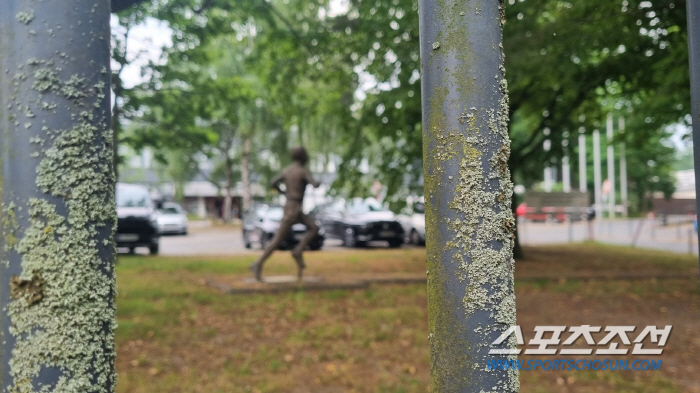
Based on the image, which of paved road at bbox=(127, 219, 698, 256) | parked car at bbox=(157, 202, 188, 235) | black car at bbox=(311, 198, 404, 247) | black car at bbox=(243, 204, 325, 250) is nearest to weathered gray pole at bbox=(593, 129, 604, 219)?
paved road at bbox=(127, 219, 698, 256)

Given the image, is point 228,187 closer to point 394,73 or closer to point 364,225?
point 364,225

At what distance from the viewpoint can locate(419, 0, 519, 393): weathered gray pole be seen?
1188 mm

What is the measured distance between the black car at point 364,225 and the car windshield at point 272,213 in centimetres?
159

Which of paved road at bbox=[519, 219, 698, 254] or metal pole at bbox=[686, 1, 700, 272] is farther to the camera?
paved road at bbox=[519, 219, 698, 254]

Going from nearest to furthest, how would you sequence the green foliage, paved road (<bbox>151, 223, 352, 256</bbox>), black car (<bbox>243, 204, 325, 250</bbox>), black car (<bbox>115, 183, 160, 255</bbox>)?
the green foliage
black car (<bbox>115, 183, 160, 255</bbox>)
black car (<bbox>243, 204, 325, 250</bbox>)
paved road (<bbox>151, 223, 352, 256</bbox>)

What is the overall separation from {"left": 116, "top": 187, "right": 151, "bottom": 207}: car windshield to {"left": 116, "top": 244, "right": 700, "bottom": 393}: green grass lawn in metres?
5.30

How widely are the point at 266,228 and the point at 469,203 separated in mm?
15827

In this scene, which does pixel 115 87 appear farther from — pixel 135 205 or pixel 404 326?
pixel 404 326

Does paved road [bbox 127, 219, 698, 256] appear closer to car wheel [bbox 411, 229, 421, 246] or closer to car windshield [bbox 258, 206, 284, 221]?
car windshield [bbox 258, 206, 284, 221]

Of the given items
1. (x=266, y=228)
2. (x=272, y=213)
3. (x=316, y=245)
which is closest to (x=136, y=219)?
(x=266, y=228)

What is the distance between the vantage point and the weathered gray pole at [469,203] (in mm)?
1188

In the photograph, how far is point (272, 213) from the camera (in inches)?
688

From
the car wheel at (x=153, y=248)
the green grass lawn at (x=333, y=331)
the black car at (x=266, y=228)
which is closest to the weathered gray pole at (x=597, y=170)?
the black car at (x=266, y=228)

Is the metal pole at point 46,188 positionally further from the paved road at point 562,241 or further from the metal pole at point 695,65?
the paved road at point 562,241
